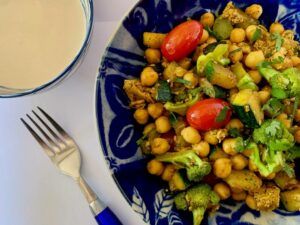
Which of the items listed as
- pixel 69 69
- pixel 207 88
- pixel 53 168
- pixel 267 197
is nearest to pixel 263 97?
pixel 207 88

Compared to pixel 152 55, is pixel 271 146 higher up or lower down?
lower down

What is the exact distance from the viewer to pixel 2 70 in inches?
45.6

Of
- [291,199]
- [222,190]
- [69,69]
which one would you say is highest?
[69,69]

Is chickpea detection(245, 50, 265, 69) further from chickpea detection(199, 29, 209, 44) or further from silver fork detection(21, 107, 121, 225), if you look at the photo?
silver fork detection(21, 107, 121, 225)

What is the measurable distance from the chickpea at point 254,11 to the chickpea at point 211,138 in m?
0.37

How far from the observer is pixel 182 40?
107 centimetres

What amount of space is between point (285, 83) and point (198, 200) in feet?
1.19

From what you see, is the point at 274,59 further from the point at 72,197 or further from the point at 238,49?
the point at 72,197

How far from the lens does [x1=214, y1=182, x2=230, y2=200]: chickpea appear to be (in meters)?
1.08

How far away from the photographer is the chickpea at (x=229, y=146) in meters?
1.03

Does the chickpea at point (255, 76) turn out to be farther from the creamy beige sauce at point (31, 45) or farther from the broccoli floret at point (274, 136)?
the creamy beige sauce at point (31, 45)

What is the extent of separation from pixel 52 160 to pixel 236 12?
657 mm

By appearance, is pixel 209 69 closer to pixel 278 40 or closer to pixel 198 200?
pixel 278 40

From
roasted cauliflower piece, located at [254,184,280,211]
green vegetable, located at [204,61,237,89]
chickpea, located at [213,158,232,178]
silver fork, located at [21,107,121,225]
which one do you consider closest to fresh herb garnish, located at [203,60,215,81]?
green vegetable, located at [204,61,237,89]
